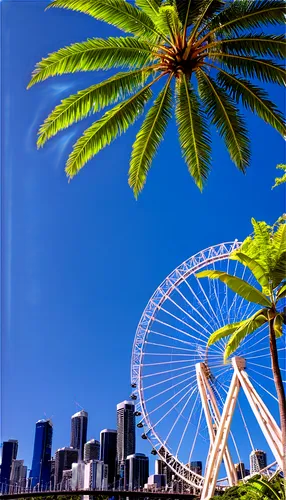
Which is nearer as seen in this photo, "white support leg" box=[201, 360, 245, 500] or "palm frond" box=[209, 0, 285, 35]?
A: "palm frond" box=[209, 0, 285, 35]

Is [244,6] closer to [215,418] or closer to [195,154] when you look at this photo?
[195,154]

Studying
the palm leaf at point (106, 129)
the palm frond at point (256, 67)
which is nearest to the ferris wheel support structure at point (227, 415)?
the palm leaf at point (106, 129)

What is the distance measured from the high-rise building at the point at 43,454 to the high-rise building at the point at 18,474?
3.50ft

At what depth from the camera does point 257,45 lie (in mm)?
9219

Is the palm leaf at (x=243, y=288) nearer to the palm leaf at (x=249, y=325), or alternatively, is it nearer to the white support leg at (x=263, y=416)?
the palm leaf at (x=249, y=325)

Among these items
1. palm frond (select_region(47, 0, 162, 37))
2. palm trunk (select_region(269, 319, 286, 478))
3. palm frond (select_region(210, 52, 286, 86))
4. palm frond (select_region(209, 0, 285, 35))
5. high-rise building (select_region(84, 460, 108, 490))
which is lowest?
palm trunk (select_region(269, 319, 286, 478))

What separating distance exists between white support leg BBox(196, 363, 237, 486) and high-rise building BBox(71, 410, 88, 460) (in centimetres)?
5487

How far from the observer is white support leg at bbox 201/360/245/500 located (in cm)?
2166

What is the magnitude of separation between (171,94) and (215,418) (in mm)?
16735

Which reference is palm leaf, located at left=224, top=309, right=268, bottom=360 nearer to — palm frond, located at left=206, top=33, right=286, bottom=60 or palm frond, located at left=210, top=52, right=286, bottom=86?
palm frond, located at left=210, top=52, right=286, bottom=86

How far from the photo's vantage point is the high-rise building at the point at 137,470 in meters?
58.5

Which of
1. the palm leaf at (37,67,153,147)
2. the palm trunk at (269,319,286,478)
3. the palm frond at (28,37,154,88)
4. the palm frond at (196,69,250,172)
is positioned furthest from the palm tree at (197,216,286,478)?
the palm frond at (28,37,154,88)

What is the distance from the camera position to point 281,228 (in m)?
12.6

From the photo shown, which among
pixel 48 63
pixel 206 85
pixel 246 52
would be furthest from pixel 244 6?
pixel 48 63
